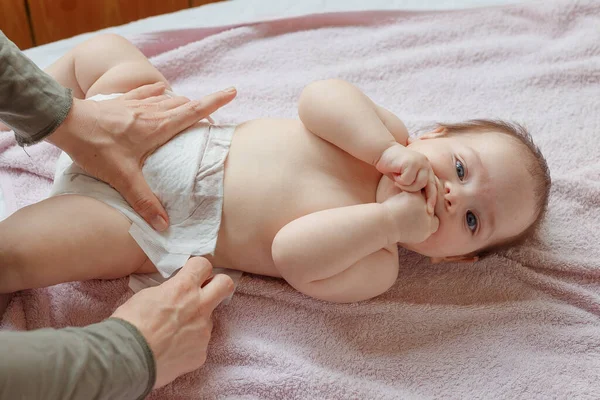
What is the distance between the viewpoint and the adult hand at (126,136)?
111 centimetres

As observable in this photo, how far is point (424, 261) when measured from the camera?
1333 millimetres

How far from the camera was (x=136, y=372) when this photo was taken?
0.90 metres

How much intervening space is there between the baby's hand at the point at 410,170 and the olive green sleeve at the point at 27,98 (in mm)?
553

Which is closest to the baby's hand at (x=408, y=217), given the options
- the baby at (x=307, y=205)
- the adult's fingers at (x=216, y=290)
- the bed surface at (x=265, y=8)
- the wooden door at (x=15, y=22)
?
the baby at (x=307, y=205)

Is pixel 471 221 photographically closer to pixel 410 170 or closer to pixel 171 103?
pixel 410 170

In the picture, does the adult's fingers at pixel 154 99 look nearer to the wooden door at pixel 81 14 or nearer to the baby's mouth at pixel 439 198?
the baby's mouth at pixel 439 198

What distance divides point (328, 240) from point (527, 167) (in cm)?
39

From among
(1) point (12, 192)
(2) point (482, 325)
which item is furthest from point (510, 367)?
(1) point (12, 192)

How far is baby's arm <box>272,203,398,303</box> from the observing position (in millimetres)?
1107

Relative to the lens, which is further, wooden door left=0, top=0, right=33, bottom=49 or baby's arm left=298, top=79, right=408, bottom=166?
wooden door left=0, top=0, right=33, bottom=49

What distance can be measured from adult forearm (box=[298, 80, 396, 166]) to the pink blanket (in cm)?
28

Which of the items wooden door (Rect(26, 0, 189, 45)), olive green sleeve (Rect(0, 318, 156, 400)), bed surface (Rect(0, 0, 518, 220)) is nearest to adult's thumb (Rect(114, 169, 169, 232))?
olive green sleeve (Rect(0, 318, 156, 400))

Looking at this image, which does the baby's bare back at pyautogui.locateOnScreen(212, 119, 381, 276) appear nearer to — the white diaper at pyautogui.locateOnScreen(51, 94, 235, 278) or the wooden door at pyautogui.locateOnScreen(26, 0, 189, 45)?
the white diaper at pyautogui.locateOnScreen(51, 94, 235, 278)

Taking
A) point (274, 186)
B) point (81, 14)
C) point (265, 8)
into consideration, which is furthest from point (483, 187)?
point (81, 14)
